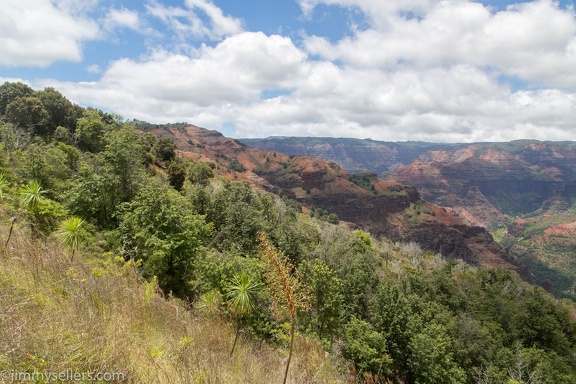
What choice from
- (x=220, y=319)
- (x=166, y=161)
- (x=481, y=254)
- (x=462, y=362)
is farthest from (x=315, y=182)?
(x=220, y=319)

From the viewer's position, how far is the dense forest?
14.2ft

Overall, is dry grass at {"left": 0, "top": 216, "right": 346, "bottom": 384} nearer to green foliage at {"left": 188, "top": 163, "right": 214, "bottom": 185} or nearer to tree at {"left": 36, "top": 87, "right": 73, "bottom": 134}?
green foliage at {"left": 188, "top": 163, "right": 214, "bottom": 185}

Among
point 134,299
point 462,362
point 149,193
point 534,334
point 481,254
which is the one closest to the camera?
point 134,299

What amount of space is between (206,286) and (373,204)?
6517 inches

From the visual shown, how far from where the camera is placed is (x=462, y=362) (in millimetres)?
28031

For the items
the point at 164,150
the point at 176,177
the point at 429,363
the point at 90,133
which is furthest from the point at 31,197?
the point at 164,150

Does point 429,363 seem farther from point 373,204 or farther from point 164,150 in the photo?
point 373,204

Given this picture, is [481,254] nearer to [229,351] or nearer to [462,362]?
[462,362]

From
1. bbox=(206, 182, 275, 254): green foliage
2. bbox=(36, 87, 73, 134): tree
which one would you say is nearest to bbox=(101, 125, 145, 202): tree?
bbox=(206, 182, 275, 254): green foliage

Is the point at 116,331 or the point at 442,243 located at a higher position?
the point at 116,331

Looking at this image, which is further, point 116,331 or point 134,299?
point 134,299

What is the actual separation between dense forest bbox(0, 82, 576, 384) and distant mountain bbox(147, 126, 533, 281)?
102 m

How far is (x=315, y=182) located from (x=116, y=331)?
179763 millimetres

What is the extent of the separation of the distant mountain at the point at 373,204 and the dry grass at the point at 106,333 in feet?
450
